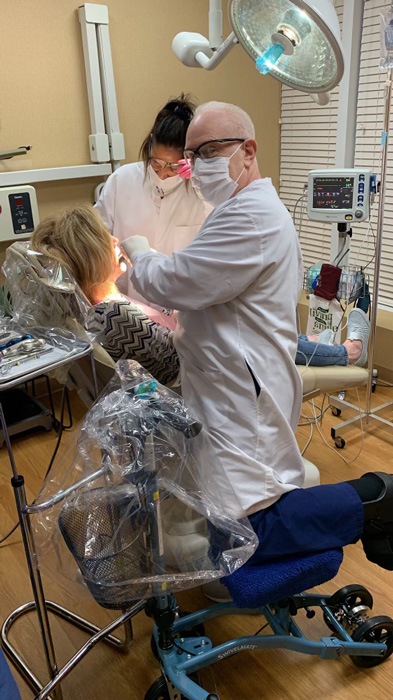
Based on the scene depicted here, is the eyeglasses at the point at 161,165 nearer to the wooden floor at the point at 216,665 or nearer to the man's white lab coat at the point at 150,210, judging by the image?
the man's white lab coat at the point at 150,210

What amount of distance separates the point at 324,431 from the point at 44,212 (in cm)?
183

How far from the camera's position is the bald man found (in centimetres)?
133

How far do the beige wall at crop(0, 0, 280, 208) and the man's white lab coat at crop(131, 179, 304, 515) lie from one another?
5.89 feet

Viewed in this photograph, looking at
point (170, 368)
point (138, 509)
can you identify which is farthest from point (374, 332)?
point (138, 509)

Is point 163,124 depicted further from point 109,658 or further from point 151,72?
point 109,658

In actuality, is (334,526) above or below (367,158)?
below

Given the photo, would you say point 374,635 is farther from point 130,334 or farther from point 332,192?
point 332,192

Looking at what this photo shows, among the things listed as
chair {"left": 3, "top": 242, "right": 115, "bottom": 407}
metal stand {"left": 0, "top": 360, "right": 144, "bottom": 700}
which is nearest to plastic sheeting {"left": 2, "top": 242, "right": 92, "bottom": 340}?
chair {"left": 3, "top": 242, "right": 115, "bottom": 407}

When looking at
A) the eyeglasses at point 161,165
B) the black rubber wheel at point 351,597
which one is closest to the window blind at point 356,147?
the eyeglasses at point 161,165

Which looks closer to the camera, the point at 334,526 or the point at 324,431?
the point at 334,526

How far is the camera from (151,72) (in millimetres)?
3117

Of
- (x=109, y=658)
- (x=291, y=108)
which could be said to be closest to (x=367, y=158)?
(x=291, y=108)

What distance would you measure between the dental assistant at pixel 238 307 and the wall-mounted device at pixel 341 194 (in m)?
1.20

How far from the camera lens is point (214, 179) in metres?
1.46
